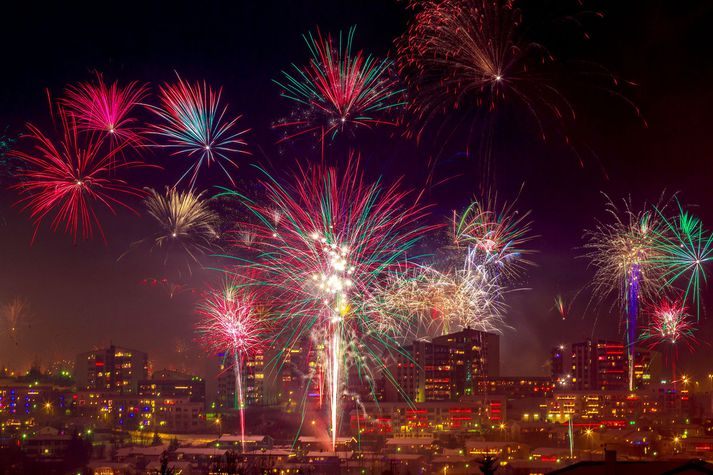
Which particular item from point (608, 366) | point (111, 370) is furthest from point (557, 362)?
point (111, 370)

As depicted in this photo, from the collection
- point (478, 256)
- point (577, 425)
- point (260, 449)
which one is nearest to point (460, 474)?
point (478, 256)


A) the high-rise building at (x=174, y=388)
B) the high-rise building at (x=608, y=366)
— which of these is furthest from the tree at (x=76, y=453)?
the high-rise building at (x=608, y=366)

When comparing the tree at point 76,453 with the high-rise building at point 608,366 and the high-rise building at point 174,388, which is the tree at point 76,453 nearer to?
the high-rise building at point 174,388

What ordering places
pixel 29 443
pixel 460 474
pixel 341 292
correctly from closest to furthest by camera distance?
1. pixel 341 292
2. pixel 460 474
3. pixel 29 443

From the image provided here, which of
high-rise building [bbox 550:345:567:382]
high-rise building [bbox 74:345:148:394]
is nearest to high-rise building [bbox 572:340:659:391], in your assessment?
high-rise building [bbox 550:345:567:382]

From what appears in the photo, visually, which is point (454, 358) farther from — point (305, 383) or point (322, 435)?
point (322, 435)

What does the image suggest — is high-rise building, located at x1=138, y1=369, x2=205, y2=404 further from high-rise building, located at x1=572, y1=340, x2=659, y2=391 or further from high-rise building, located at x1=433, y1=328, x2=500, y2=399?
high-rise building, located at x1=572, y1=340, x2=659, y2=391

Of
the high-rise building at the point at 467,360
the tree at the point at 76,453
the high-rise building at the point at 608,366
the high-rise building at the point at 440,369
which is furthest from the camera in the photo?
the high-rise building at the point at 608,366

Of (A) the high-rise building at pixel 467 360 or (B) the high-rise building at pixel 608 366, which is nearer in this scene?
(A) the high-rise building at pixel 467 360
